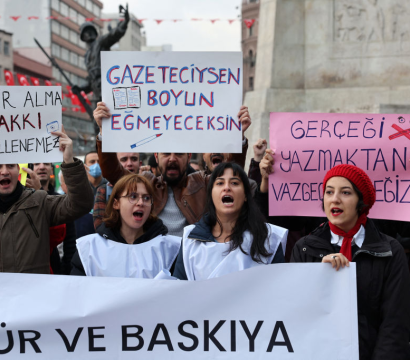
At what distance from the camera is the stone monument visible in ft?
28.7

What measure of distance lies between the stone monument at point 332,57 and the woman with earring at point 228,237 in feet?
16.8

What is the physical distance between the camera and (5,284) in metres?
3.30

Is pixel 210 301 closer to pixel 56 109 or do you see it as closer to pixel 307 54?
pixel 56 109

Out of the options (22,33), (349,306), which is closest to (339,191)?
(349,306)

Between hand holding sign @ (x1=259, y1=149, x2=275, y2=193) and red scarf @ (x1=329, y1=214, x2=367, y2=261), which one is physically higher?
hand holding sign @ (x1=259, y1=149, x2=275, y2=193)

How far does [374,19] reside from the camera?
8.79 metres

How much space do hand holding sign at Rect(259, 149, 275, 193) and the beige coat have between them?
3.84 ft

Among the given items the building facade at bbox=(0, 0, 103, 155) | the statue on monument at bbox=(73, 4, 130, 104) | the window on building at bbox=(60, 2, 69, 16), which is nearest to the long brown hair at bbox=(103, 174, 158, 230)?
the statue on monument at bbox=(73, 4, 130, 104)

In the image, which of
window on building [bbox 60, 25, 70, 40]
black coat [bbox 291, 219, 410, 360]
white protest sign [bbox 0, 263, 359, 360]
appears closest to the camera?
black coat [bbox 291, 219, 410, 360]

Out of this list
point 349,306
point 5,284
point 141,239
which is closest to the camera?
point 349,306

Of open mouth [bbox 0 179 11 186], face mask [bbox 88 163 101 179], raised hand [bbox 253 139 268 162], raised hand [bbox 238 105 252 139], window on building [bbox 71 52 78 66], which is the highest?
window on building [bbox 71 52 78 66]

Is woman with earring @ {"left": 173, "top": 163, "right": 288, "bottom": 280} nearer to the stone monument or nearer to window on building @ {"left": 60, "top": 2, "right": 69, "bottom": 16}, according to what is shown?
the stone monument

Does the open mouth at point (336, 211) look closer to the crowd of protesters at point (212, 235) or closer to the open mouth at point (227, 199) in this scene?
the crowd of protesters at point (212, 235)

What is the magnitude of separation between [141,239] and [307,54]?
5.99 metres
